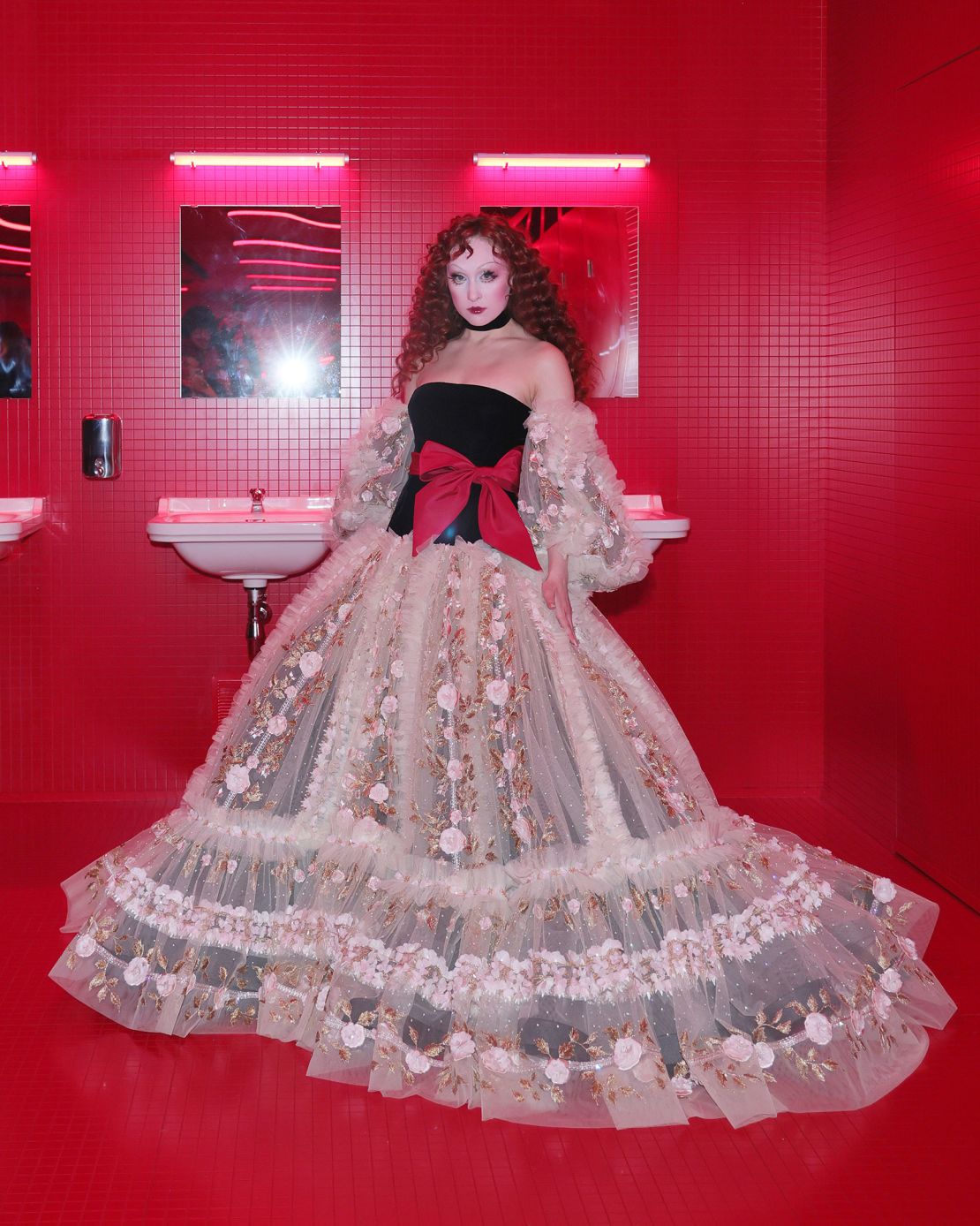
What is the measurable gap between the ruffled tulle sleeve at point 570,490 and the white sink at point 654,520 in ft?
2.80

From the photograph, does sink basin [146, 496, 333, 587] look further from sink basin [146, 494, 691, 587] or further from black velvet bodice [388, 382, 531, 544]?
black velvet bodice [388, 382, 531, 544]

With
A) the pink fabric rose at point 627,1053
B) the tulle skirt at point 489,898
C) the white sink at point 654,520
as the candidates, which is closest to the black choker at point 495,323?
the tulle skirt at point 489,898

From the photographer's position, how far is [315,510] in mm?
4680

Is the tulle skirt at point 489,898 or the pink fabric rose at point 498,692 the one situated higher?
the pink fabric rose at point 498,692

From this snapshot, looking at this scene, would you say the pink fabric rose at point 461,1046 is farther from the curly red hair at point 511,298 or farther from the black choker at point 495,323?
the black choker at point 495,323

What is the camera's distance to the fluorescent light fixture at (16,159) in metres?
4.54

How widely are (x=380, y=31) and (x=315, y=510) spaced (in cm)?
161

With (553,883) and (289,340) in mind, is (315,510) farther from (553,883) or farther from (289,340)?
(553,883)

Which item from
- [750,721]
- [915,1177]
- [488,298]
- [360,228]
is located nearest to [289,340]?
[360,228]

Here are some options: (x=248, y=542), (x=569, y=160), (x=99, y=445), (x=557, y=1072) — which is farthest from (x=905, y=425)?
(x=99, y=445)

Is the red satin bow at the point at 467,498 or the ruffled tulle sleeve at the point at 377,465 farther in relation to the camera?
the ruffled tulle sleeve at the point at 377,465

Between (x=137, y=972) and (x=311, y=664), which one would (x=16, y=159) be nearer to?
(x=311, y=664)

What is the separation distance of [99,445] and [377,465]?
5.33 ft

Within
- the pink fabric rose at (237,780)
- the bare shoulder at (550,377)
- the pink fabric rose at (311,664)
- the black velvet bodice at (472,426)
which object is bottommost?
the pink fabric rose at (237,780)
